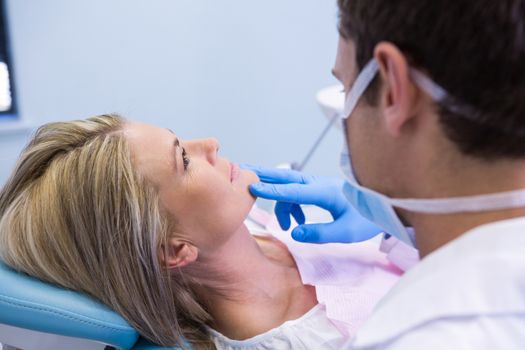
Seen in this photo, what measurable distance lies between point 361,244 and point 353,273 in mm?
140

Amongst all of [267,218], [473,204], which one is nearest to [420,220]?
[473,204]

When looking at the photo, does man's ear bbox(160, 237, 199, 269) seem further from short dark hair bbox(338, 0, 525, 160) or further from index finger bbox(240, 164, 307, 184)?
short dark hair bbox(338, 0, 525, 160)

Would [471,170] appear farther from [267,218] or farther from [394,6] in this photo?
[267,218]

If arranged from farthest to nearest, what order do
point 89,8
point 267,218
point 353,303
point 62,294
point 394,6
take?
1. point 89,8
2. point 267,218
3. point 353,303
4. point 62,294
5. point 394,6

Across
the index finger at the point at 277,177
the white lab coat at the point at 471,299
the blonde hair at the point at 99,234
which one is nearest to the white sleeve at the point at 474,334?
the white lab coat at the point at 471,299

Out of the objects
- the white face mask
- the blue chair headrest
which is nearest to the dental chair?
the blue chair headrest

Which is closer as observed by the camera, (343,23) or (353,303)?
(343,23)

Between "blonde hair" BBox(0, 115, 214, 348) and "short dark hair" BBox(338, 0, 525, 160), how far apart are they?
1.86 feet

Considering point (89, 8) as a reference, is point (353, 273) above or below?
below

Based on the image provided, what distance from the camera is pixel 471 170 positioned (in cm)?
66

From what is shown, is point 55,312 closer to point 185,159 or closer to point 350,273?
point 185,159

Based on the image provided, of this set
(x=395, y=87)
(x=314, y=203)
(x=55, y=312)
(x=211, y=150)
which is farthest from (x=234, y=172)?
(x=395, y=87)

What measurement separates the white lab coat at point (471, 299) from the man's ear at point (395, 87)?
0.16 metres

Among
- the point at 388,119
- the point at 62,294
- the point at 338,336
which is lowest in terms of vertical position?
the point at 338,336
